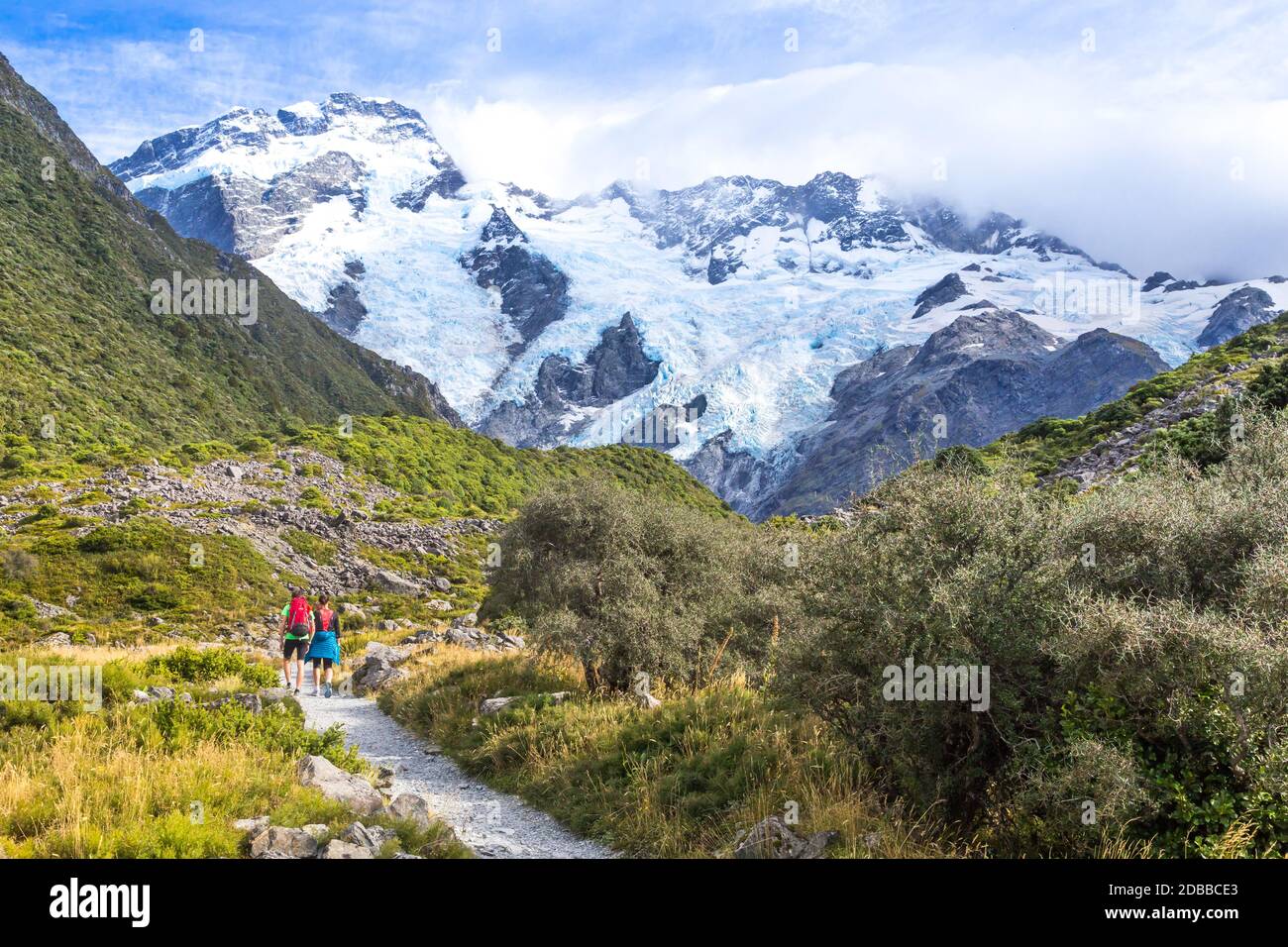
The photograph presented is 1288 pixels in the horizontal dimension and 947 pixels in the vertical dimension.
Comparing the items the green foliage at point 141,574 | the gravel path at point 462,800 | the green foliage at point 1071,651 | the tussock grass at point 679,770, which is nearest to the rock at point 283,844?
the gravel path at point 462,800

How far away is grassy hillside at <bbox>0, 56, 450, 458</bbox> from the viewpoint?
59531 millimetres

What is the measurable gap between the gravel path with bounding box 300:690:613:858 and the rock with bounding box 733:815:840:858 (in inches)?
79.4

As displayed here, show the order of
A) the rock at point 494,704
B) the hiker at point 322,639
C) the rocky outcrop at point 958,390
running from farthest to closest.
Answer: the rocky outcrop at point 958,390, the hiker at point 322,639, the rock at point 494,704

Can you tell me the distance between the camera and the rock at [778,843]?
22.6 feet

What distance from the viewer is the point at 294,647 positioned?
19.2m

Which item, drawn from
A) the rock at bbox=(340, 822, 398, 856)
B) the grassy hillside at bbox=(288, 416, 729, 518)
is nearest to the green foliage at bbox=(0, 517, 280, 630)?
the grassy hillside at bbox=(288, 416, 729, 518)

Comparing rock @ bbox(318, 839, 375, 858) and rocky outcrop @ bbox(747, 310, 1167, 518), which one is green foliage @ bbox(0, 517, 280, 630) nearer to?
rock @ bbox(318, 839, 375, 858)

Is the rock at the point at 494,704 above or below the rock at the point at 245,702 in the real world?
below

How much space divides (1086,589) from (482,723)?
951 cm

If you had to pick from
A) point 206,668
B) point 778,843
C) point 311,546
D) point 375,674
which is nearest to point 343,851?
point 778,843

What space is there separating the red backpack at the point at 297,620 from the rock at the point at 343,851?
12.8m

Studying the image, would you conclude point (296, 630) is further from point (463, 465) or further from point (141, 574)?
point (463, 465)

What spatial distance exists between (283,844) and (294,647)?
13.1 metres

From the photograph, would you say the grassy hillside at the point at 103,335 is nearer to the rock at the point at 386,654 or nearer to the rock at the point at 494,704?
the rock at the point at 386,654
